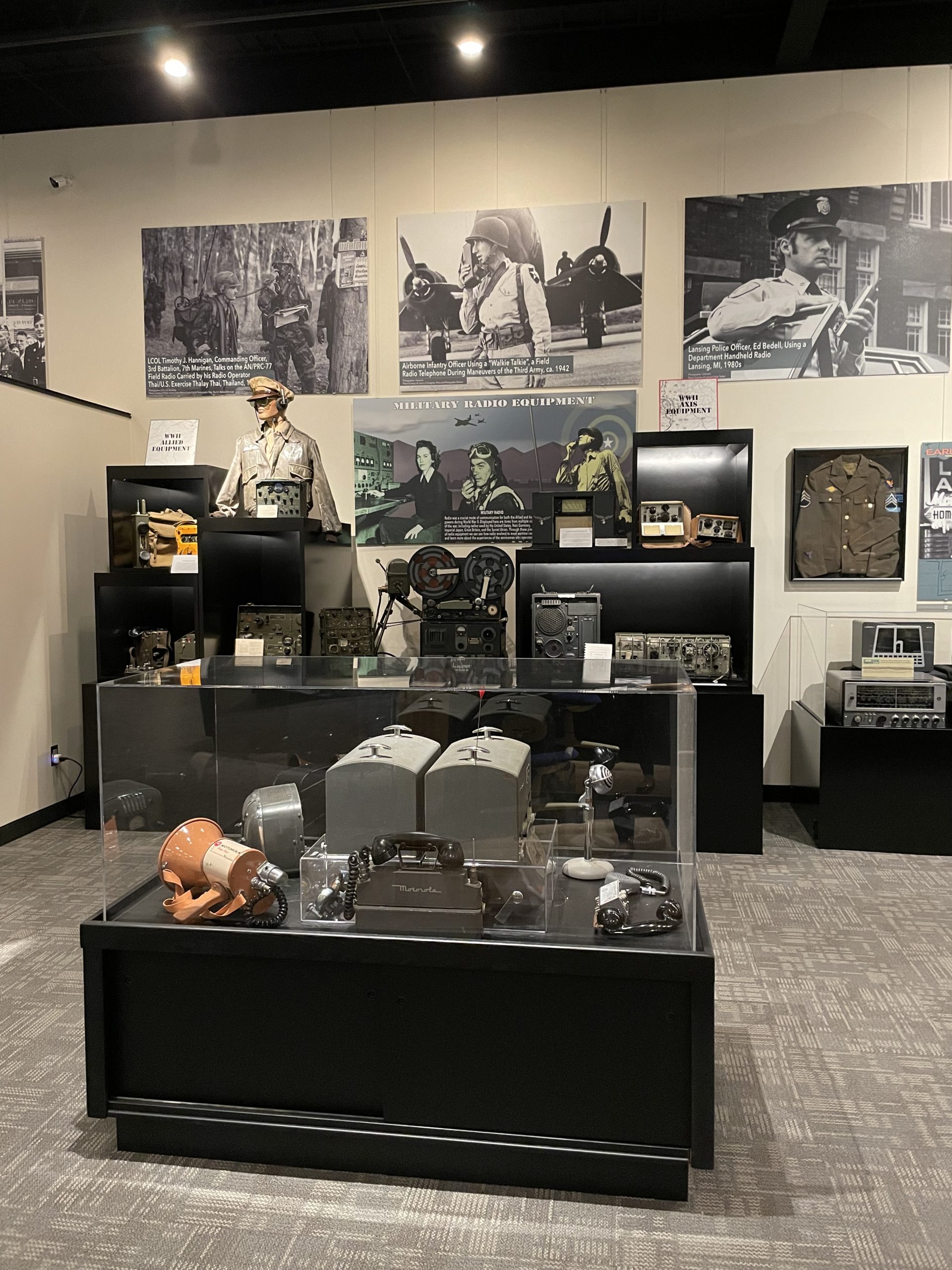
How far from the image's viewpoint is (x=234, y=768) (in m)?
2.30

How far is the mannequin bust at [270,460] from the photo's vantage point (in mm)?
4977

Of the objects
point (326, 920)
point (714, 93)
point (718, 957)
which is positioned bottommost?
point (718, 957)

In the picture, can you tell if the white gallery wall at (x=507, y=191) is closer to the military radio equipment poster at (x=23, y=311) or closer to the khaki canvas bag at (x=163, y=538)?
the military radio equipment poster at (x=23, y=311)

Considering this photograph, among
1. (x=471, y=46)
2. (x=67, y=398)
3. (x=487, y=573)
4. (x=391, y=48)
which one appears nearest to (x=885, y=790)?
(x=487, y=573)

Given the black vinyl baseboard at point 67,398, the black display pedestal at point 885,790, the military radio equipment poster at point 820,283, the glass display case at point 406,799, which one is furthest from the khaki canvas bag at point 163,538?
the black display pedestal at point 885,790

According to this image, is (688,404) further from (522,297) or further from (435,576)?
(435,576)

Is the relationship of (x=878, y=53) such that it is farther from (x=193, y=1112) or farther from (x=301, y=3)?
(x=193, y=1112)

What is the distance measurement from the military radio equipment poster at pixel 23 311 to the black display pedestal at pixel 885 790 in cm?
508

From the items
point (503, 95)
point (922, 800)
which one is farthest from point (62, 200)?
point (922, 800)

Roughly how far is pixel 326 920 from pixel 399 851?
255 mm

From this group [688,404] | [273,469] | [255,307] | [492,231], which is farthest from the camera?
[255,307]

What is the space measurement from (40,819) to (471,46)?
464 cm

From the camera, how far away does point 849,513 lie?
5188mm

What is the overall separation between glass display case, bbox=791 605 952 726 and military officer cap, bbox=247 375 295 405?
3040mm
